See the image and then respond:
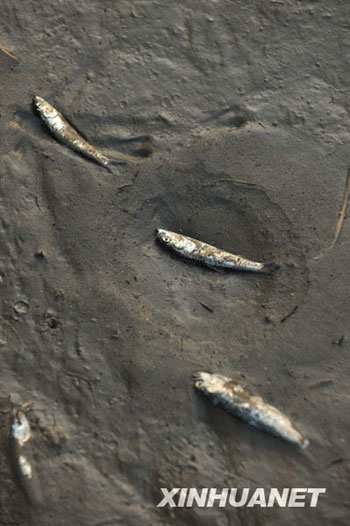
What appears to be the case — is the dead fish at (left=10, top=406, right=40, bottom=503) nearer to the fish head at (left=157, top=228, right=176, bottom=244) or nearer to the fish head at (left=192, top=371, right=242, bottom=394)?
the fish head at (left=192, top=371, right=242, bottom=394)

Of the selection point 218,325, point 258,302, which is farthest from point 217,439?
point 258,302

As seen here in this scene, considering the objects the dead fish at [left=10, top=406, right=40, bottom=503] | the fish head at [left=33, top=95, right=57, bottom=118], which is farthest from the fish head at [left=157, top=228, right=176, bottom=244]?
the dead fish at [left=10, top=406, right=40, bottom=503]

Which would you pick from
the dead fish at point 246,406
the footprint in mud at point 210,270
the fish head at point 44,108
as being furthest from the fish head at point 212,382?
the fish head at point 44,108

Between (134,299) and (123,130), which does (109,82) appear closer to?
(123,130)

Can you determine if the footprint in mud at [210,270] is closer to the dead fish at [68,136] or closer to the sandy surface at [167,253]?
the sandy surface at [167,253]

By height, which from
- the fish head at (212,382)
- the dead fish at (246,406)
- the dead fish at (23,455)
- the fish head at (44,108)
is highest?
the fish head at (44,108)

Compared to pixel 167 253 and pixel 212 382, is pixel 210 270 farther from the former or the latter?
pixel 212 382
